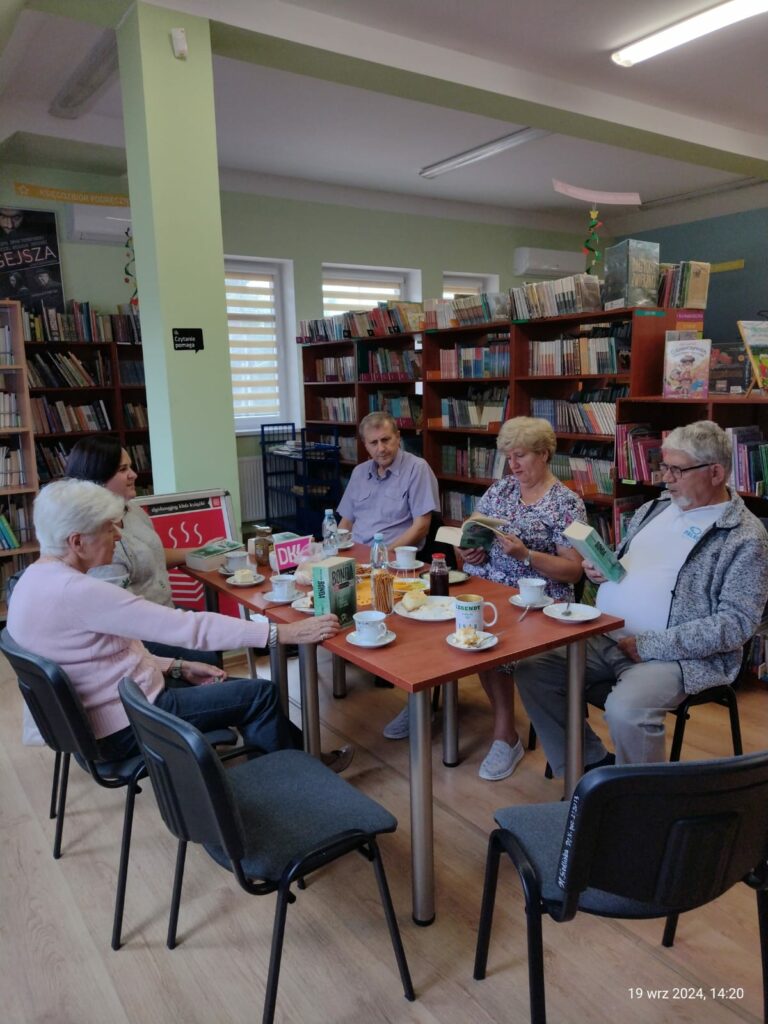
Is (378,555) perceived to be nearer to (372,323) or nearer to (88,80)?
(372,323)

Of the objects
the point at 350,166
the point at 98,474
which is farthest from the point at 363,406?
the point at 98,474

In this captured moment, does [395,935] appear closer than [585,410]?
Yes

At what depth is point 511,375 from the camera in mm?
4473

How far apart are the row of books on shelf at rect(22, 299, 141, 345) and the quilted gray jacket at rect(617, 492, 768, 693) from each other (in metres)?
4.35

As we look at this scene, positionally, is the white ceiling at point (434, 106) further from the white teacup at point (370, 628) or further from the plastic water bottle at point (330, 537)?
the white teacup at point (370, 628)

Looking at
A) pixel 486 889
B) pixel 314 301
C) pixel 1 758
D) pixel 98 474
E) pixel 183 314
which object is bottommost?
pixel 1 758

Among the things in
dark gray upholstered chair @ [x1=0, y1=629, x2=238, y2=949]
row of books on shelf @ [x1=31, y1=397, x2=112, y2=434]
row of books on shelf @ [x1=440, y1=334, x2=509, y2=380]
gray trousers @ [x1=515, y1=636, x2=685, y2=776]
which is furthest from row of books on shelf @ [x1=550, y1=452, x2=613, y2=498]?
row of books on shelf @ [x1=31, y1=397, x2=112, y2=434]

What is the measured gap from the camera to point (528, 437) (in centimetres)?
266

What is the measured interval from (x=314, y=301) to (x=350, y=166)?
1.30 meters

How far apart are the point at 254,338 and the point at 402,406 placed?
2208mm

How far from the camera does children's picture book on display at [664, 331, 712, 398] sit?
11.1ft

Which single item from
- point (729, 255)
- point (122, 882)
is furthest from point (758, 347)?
point (729, 255)

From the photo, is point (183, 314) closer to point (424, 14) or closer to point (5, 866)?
point (424, 14)

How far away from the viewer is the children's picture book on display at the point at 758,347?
10.5ft
